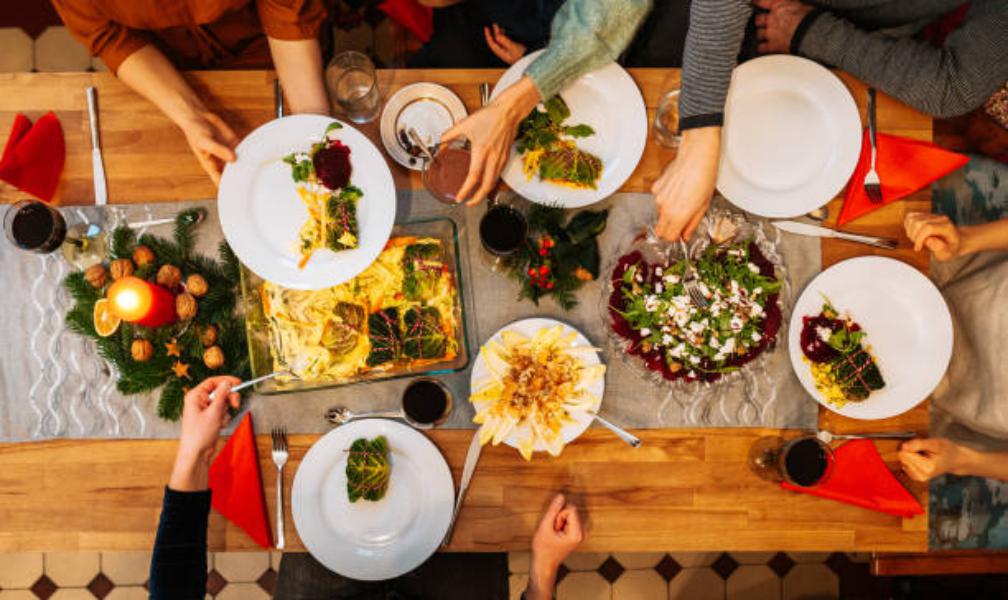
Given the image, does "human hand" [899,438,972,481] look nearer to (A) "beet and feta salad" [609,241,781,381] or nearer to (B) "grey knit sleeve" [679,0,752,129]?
(A) "beet and feta salad" [609,241,781,381]

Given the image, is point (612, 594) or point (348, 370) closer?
point (348, 370)

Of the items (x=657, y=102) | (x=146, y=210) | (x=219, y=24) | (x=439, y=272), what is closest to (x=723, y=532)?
(x=439, y=272)

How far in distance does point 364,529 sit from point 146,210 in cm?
94

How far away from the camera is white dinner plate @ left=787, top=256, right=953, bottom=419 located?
1.48 metres

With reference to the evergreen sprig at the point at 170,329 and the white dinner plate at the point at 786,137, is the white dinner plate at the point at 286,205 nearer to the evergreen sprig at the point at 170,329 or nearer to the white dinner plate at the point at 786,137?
the evergreen sprig at the point at 170,329

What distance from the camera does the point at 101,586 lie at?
265 cm

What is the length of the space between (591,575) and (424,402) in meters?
1.64

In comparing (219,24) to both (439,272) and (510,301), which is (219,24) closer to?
(439,272)

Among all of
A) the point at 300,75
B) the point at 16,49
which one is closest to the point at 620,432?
the point at 300,75

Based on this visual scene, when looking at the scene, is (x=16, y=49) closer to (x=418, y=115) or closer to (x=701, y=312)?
(x=418, y=115)

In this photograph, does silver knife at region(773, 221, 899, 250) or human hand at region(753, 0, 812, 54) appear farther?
human hand at region(753, 0, 812, 54)

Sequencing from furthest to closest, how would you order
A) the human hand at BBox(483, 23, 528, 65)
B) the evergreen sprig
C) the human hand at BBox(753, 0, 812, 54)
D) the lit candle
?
the human hand at BBox(483, 23, 528, 65)
the human hand at BBox(753, 0, 812, 54)
the evergreen sprig
the lit candle

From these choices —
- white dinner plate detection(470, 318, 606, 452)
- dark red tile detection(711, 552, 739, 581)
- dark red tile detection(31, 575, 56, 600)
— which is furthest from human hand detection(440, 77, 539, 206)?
dark red tile detection(31, 575, 56, 600)

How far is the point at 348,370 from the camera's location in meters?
1.44
